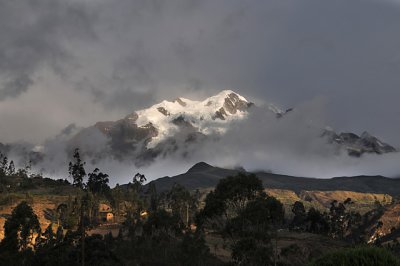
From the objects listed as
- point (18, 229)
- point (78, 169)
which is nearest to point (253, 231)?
point (18, 229)

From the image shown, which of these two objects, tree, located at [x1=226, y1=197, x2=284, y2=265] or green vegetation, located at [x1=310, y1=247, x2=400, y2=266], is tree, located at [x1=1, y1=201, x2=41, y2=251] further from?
green vegetation, located at [x1=310, y1=247, x2=400, y2=266]

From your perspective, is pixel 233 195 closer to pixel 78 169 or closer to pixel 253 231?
pixel 253 231

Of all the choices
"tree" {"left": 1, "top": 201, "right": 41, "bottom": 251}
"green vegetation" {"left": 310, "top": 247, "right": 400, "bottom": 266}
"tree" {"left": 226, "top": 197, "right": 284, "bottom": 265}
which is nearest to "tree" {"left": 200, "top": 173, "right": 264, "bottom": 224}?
"tree" {"left": 226, "top": 197, "right": 284, "bottom": 265}

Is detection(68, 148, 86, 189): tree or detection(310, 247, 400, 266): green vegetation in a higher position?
detection(68, 148, 86, 189): tree

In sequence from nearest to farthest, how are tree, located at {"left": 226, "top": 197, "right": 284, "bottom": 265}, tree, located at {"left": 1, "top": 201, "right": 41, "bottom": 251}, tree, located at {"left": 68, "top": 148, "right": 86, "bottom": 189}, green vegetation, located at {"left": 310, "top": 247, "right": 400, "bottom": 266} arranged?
green vegetation, located at {"left": 310, "top": 247, "right": 400, "bottom": 266} → tree, located at {"left": 226, "top": 197, "right": 284, "bottom": 265} → tree, located at {"left": 1, "top": 201, "right": 41, "bottom": 251} → tree, located at {"left": 68, "top": 148, "right": 86, "bottom": 189}

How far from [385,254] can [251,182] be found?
6615 centimetres

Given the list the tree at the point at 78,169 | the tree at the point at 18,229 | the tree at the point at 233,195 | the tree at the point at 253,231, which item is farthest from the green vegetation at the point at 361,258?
the tree at the point at 78,169

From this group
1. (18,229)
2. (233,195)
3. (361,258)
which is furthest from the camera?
(18,229)

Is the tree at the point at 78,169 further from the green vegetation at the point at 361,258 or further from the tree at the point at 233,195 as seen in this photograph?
the green vegetation at the point at 361,258

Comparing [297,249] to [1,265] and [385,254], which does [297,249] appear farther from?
[385,254]

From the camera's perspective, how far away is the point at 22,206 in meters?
111

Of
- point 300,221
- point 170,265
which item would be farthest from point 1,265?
point 300,221

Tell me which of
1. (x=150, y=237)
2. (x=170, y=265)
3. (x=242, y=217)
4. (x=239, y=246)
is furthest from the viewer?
(x=150, y=237)

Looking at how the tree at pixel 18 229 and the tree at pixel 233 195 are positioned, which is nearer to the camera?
the tree at pixel 233 195
